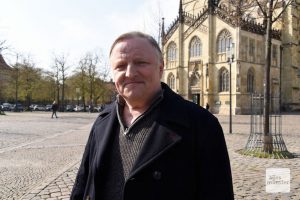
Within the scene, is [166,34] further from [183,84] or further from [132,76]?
[132,76]

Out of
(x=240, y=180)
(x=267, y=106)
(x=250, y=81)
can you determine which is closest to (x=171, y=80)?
(x=250, y=81)

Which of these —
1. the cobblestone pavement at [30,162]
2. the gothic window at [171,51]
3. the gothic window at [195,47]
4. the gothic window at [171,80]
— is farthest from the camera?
the gothic window at [171,80]

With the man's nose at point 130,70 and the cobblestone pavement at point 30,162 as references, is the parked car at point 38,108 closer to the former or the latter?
the cobblestone pavement at point 30,162

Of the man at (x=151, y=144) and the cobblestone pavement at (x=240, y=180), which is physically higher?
the man at (x=151, y=144)

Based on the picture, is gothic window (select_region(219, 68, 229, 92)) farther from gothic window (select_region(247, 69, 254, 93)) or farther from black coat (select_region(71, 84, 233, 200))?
black coat (select_region(71, 84, 233, 200))

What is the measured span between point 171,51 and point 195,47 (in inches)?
194

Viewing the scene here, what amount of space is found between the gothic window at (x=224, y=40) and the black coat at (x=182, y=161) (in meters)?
45.5

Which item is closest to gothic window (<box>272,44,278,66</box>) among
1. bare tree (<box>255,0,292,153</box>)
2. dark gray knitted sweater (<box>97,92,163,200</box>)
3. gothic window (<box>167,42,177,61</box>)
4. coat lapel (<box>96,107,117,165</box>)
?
gothic window (<box>167,42,177,61</box>)

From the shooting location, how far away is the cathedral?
4522cm

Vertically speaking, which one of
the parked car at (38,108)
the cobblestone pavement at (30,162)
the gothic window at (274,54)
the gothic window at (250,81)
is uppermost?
the gothic window at (274,54)

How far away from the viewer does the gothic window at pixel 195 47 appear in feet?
165

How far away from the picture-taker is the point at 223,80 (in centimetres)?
4716

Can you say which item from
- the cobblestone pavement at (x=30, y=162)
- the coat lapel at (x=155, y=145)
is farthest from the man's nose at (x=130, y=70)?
the cobblestone pavement at (x=30, y=162)

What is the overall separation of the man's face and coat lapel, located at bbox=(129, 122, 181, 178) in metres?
0.26
